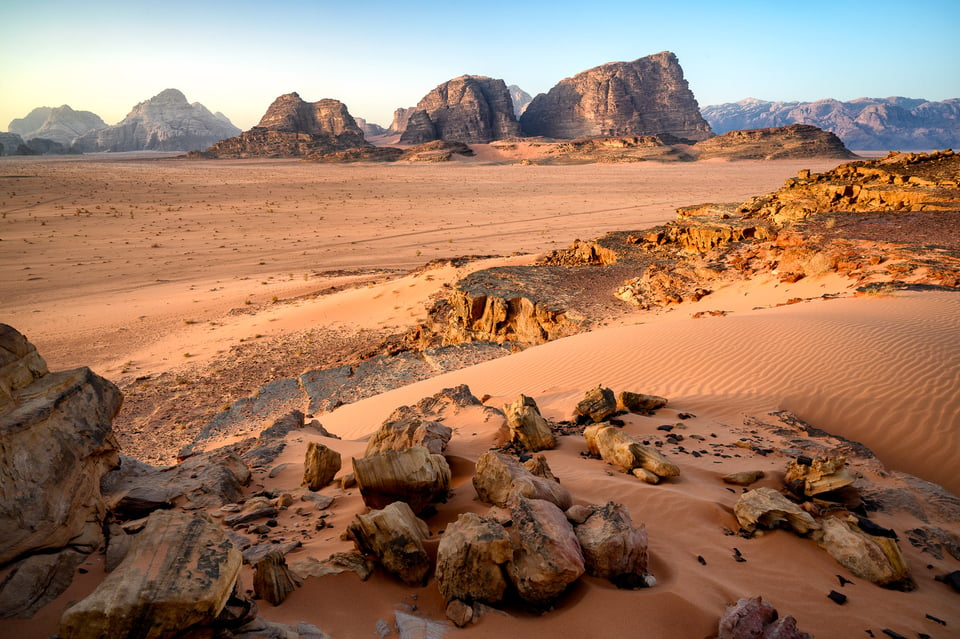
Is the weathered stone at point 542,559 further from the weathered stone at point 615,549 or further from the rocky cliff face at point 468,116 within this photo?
the rocky cliff face at point 468,116

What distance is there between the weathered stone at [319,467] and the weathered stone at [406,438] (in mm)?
326

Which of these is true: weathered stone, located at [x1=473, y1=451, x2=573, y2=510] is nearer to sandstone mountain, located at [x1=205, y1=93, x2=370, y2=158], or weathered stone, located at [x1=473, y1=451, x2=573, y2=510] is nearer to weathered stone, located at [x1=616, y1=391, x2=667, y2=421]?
weathered stone, located at [x1=616, y1=391, x2=667, y2=421]

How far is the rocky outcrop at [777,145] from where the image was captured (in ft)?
236

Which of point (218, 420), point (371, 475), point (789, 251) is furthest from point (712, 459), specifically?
point (789, 251)

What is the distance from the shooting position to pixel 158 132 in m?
145

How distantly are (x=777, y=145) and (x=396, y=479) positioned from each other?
297 feet

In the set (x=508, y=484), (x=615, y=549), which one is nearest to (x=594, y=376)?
(x=508, y=484)

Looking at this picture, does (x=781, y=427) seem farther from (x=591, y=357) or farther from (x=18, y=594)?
(x=18, y=594)

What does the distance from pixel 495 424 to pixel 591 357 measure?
3271 mm

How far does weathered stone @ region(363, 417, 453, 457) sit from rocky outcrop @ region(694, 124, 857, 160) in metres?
83.7

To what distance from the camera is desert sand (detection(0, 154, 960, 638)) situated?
8.11ft

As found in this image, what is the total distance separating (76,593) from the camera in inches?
88.4

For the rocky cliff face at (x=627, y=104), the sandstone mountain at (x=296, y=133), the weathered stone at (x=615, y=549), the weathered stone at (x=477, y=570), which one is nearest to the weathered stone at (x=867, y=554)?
the weathered stone at (x=615, y=549)

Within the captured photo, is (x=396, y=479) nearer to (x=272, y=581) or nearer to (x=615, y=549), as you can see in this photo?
(x=272, y=581)
